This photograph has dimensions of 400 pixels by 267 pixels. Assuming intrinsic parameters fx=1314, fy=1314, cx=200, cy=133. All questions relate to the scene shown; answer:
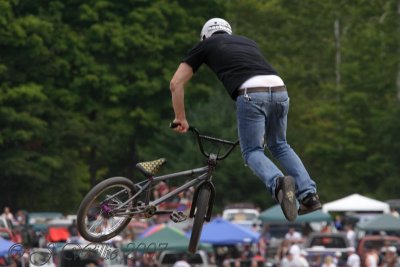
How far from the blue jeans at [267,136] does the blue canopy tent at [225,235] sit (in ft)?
72.4

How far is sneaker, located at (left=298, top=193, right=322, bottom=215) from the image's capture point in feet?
40.3

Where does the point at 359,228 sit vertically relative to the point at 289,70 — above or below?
below

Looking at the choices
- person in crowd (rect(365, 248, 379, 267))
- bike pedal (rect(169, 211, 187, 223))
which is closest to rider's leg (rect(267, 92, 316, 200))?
bike pedal (rect(169, 211, 187, 223))

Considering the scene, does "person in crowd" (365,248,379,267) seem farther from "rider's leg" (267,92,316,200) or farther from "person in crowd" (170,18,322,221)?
"person in crowd" (170,18,322,221)

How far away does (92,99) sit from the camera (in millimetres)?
57719

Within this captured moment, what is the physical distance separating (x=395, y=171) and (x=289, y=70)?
13083 millimetres

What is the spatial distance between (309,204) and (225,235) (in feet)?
74.0

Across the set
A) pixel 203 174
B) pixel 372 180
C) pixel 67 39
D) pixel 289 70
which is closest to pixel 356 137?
pixel 372 180

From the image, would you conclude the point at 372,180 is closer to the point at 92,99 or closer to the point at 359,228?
the point at 92,99

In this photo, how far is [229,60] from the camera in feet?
39.6

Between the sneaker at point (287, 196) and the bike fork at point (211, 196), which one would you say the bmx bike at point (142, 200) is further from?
the sneaker at point (287, 196)

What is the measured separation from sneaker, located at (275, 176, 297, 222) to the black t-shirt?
3.05 feet

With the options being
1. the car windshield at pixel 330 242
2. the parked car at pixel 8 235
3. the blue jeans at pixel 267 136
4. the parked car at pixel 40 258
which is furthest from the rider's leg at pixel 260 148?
the car windshield at pixel 330 242

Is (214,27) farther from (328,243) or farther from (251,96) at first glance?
(328,243)
